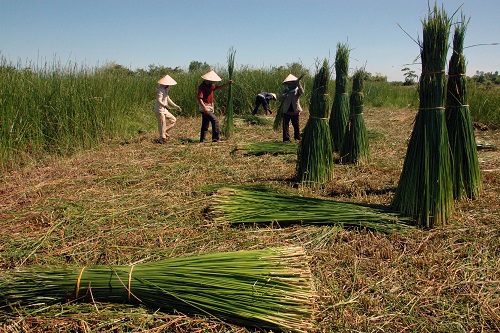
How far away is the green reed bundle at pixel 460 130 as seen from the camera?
369 centimetres

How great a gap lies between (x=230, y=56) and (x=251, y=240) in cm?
575

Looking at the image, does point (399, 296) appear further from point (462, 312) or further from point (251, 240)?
point (251, 240)

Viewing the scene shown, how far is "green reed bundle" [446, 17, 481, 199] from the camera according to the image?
12.1ft

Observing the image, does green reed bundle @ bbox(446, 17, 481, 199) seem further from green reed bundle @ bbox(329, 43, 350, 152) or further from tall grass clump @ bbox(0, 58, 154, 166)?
tall grass clump @ bbox(0, 58, 154, 166)

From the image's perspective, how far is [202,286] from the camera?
209 centimetres

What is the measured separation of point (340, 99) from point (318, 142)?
177 cm

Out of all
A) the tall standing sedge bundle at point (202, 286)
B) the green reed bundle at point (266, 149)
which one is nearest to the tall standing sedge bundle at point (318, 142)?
the green reed bundle at point (266, 149)

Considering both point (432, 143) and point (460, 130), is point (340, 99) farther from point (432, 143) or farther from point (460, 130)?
point (432, 143)

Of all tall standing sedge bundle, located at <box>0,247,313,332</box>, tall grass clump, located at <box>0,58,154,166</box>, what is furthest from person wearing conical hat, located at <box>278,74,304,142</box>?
tall standing sedge bundle, located at <box>0,247,313,332</box>

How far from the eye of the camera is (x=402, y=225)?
3.15m

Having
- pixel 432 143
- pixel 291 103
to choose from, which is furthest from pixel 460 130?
pixel 291 103

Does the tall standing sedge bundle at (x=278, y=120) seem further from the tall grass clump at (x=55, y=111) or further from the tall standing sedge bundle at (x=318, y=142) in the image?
the tall standing sedge bundle at (x=318, y=142)

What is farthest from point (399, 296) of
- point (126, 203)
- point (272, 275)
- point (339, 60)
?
point (339, 60)

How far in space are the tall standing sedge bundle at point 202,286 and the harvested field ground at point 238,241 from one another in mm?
71
